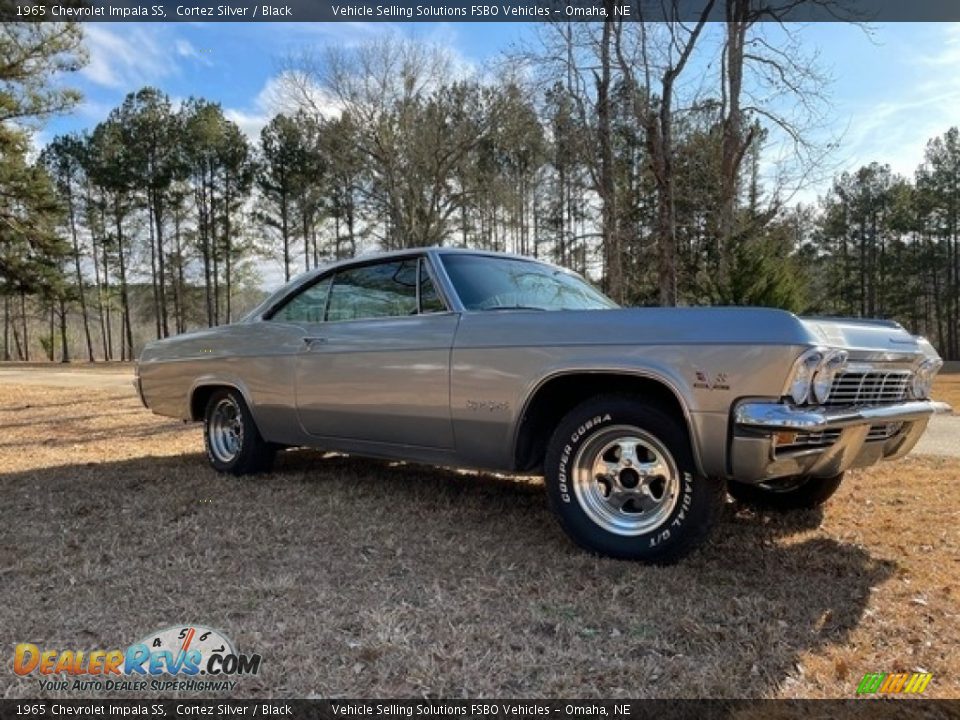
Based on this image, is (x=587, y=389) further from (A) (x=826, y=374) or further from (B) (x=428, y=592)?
(B) (x=428, y=592)

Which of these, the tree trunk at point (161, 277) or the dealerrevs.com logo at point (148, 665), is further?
the tree trunk at point (161, 277)

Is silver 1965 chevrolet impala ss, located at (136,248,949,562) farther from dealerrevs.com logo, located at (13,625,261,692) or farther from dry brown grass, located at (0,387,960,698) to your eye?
dealerrevs.com logo, located at (13,625,261,692)

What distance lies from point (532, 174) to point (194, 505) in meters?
19.7

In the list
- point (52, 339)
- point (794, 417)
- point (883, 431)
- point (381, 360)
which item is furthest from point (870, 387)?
point (52, 339)

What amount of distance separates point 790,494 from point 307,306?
3534 mm

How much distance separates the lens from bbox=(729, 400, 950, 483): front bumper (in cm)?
288

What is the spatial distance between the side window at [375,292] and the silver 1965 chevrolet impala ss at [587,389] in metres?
0.01

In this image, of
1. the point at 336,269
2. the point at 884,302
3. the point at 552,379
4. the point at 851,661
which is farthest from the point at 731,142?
the point at 884,302

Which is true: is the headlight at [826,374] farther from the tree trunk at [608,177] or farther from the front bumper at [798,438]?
the tree trunk at [608,177]

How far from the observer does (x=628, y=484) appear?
3426mm

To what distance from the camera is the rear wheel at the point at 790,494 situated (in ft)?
14.0

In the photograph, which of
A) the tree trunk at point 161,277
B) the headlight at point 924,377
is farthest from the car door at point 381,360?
the tree trunk at point 161,277

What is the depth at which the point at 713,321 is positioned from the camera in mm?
3104

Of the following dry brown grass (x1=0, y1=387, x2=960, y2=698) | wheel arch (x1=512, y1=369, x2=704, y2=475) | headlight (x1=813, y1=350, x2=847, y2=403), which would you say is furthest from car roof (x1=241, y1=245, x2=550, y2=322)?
headlight (x1=813, y1=350, x2=847, y2=403)
